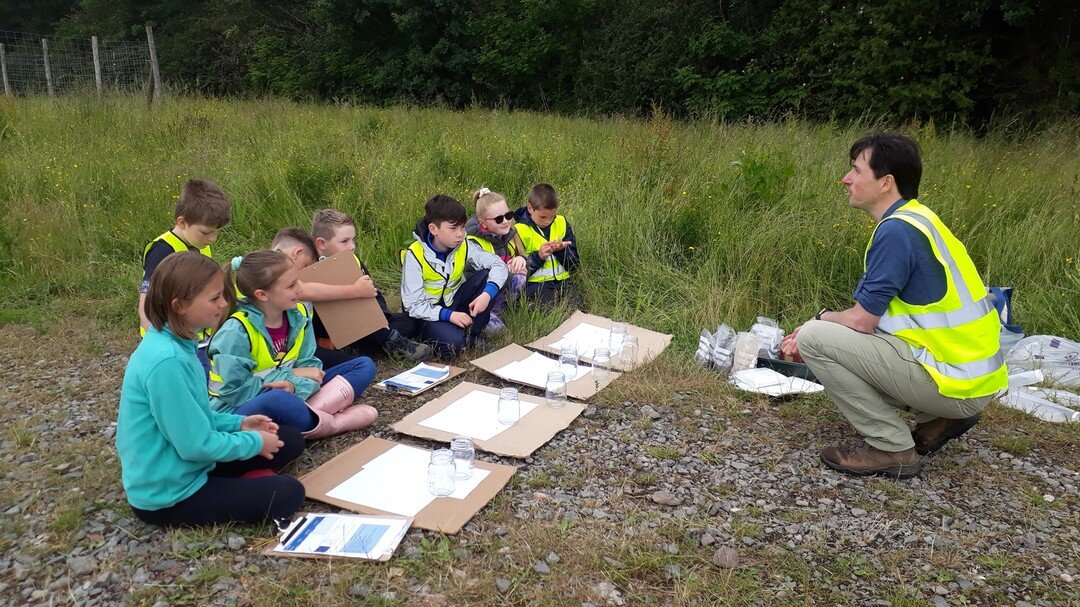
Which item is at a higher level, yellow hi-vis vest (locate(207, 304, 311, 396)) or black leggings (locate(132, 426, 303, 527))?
yellow hi-vis vest (locate(207, 304, 311, 396))

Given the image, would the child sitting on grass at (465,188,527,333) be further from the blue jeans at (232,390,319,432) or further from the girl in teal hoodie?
the girl in teal hoodie

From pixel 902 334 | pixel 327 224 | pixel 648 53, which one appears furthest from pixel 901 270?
pixel 648 53

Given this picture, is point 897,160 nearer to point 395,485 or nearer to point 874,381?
point 874,381

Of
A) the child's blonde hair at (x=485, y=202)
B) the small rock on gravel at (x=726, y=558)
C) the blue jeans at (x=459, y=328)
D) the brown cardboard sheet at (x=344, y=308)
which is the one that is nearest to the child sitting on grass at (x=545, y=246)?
the child's blonde hair at (x=485, y=202)

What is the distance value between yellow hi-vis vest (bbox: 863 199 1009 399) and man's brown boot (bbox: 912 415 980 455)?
10.3 inches

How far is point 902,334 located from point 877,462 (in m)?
0.63

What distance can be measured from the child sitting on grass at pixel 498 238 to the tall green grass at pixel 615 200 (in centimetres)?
75

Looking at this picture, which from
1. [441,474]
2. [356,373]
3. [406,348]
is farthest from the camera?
[406,348]

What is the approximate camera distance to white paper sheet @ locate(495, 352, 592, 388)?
14.7 ft

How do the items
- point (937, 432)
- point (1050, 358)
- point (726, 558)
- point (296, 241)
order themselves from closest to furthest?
point (726, 558)
point (937, 432)
point (296, 241)
point (1050, 358)

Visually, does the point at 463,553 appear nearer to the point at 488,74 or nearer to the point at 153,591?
the point at 153,591

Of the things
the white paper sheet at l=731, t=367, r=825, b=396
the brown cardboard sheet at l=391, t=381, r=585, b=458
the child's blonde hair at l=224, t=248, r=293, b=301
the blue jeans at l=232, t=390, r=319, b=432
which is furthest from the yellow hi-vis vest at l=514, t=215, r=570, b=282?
the blue jeans at l=232, t=390, r=319, b=432

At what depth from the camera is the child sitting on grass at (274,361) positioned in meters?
3.39

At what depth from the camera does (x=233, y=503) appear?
2840mm
